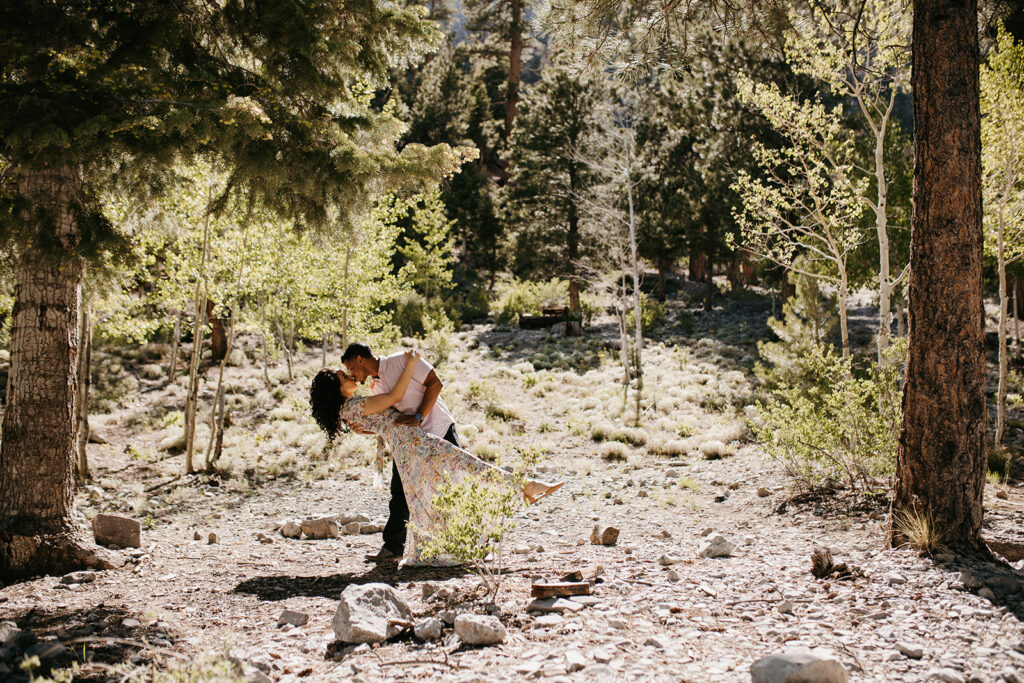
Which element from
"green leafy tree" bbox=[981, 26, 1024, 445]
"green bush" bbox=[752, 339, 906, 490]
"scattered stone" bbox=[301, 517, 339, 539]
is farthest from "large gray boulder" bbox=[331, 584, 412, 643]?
"green leafy tree" bbox=[981, 26, 1024, 445]

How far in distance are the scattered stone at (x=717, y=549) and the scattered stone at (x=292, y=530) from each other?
3.99 meters

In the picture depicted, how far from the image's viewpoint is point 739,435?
11.6 m

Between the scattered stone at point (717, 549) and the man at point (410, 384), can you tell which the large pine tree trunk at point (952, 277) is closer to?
the scattered stone at point (717, 549)

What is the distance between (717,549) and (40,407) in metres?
5.14

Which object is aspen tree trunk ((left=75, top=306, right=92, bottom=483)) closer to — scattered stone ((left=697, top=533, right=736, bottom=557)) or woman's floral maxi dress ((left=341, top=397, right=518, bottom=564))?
woman's floral maxi dress ((left=341, top=397, right=518, bottom=564))

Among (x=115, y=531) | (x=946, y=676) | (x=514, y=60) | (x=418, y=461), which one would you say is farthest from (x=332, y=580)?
(x=514, y=60)

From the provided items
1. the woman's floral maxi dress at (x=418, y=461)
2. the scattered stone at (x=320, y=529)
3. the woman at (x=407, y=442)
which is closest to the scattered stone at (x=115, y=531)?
the scattered stone at (x=320, y=529)

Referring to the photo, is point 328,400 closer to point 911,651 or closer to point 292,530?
point 292,530

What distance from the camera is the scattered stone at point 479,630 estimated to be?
134 inches

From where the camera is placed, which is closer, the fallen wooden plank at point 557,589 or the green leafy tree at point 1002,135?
the fallen wooden plank at point 557,589

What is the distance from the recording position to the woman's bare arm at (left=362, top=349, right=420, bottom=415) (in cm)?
489

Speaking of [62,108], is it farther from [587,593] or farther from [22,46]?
[587,593]

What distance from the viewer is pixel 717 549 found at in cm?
500

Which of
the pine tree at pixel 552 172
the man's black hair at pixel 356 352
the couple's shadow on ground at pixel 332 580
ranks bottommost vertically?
the couple's shadow on ground at pixel 332 580
